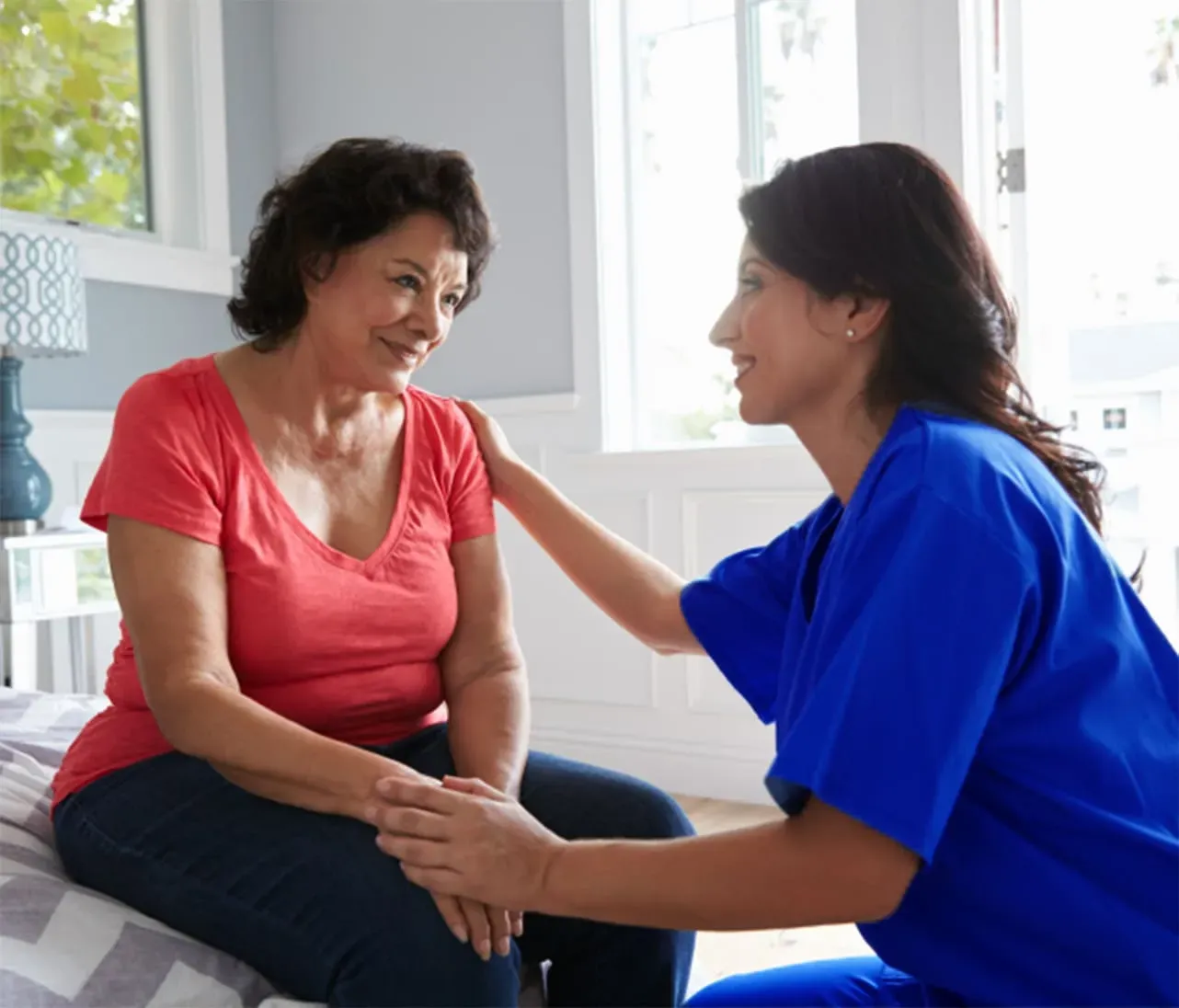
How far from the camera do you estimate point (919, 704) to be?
2.46ft

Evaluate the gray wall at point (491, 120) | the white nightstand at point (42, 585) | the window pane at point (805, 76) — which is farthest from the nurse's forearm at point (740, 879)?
the gray wall at point (491, 120)

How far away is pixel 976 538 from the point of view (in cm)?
77

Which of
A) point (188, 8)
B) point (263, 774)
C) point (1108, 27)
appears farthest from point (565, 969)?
point (188, 8)

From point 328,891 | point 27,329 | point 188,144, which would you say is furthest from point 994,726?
point 188,144

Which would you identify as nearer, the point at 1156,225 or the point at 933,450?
the point at 933,450

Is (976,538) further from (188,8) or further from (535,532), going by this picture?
(188,8)

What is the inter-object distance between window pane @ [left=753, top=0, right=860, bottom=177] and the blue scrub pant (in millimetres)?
2268

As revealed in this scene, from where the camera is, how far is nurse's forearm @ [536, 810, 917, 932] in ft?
2.53

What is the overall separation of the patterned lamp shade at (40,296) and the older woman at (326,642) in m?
1.34

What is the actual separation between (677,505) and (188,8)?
6.82 ft

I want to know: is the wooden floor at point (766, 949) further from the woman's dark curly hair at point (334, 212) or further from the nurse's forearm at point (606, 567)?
the woman's dark curly hair at point (334, 212)

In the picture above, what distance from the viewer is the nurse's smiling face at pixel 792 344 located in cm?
97

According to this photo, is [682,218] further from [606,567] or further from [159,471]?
[159,471]

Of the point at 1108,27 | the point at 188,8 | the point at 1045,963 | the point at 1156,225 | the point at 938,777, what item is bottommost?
the point at 1045,963
